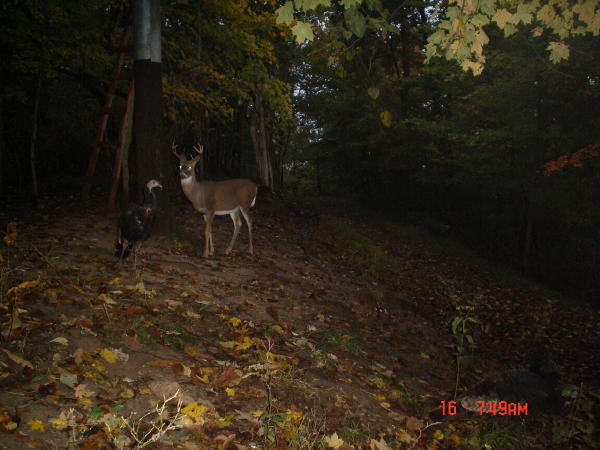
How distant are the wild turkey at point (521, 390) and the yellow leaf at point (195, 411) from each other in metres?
2.85

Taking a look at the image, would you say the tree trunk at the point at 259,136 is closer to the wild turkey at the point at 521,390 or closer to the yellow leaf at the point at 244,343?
the yellow leaf at the point at 244,343

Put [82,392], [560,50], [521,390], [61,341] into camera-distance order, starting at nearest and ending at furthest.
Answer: [82,392], [61,341], [560,50], [521,390]

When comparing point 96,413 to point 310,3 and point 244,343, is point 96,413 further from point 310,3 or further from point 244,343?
point 310,3

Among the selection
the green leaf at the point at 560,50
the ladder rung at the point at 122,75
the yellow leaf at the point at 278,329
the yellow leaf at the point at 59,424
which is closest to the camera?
the yellow leaf at the point at 59,424

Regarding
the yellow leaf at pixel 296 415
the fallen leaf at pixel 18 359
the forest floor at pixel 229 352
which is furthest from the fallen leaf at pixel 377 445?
the fallen leaf at pixel 18 359

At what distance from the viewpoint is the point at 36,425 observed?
2457 mm

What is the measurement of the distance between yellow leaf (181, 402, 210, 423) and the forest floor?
0.04ft

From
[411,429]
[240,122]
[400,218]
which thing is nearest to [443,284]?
[411,429]

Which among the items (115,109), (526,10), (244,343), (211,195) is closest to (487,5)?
(526,10)

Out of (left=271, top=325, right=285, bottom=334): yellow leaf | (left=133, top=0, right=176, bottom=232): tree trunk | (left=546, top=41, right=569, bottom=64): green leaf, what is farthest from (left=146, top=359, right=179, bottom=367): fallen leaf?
(left=546, top=41, right=569, bottom=64): green leaf

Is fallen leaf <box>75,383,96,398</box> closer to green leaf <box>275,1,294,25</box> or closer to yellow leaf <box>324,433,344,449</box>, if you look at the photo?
yellow leaf <box>324,433,344,449</box>

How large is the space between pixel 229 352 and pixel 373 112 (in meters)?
18.6
